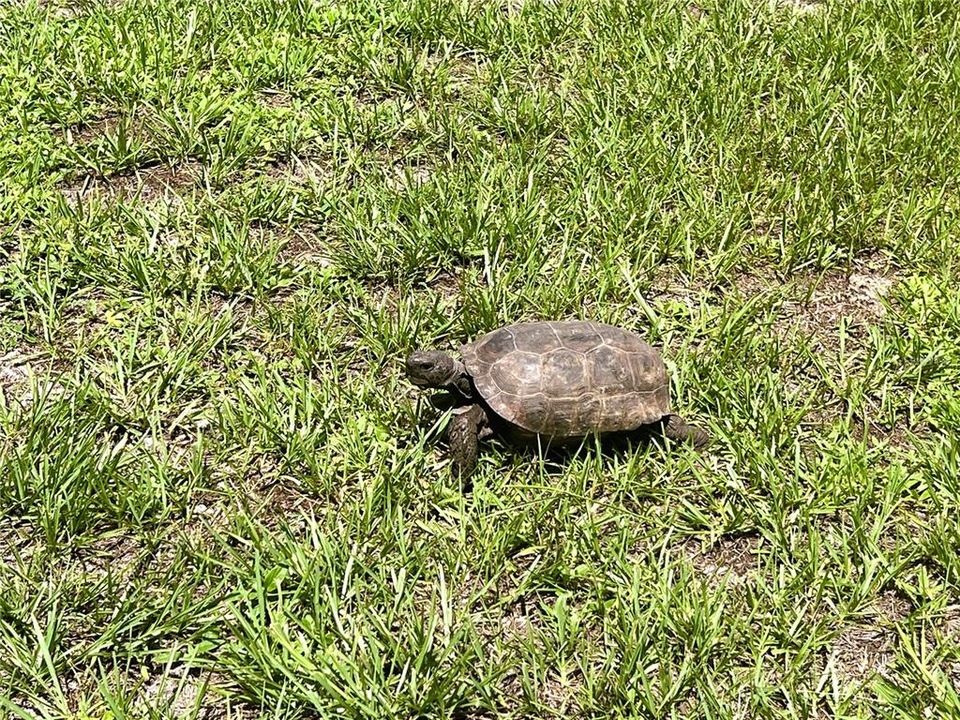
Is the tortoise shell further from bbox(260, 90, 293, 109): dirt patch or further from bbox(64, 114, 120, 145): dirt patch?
bbox(64, 114, 120, 145): dirt patch

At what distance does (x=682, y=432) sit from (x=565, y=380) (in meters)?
0.55

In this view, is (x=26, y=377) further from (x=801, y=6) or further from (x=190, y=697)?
(x=801, y=6)

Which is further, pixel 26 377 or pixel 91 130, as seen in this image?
pixel 91 130

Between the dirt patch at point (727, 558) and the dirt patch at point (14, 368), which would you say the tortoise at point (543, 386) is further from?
the dirt patch at point (14, 368)

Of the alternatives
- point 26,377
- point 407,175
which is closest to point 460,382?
point 407,175

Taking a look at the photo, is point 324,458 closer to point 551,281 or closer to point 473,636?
point 473,636

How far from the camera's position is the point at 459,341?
13.1 ft

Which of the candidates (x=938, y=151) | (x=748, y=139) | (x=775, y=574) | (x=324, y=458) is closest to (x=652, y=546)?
(x=775, y=574)

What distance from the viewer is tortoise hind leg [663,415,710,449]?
3588mm

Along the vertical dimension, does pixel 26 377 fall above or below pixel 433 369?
below

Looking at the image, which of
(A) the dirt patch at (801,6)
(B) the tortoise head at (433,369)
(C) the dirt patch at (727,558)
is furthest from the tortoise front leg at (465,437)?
(A) the dirt patch at (801,6)

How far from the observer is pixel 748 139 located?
500 centimetres

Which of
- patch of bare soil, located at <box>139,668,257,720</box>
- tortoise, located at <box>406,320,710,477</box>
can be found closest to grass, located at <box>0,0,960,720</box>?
patch of bare soil, located at <box>139,668,257,720</box>

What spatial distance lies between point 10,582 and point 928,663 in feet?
9.54
